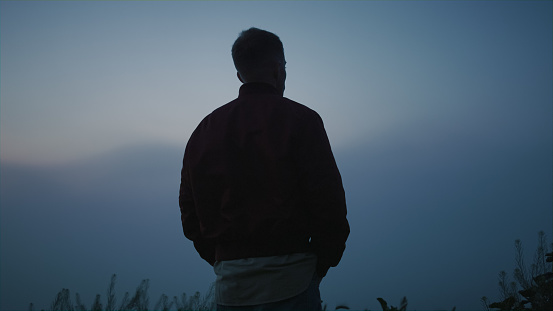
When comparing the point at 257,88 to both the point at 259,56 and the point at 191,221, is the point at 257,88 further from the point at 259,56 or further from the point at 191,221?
the point at 191,221

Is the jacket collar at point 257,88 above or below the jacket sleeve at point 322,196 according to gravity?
above

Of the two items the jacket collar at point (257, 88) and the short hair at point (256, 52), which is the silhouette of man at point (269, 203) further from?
the short hair at point (256, 52)

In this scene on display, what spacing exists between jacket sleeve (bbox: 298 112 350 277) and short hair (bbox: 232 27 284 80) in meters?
0.50

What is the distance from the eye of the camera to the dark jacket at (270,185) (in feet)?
6.97

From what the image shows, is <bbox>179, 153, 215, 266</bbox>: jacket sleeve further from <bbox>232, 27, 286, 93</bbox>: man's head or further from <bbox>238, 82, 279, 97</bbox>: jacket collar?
<bbox>232, 27, 286, 93</bbox>: man's head

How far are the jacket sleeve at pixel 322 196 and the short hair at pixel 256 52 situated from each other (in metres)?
0.50

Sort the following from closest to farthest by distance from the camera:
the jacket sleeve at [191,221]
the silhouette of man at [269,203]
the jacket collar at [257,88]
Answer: the silhouette of man at [269,203] → the jacket collar at [257,88] → the jacket sleeve at [191,221]

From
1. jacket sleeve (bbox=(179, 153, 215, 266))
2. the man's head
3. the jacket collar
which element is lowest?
jacket sleeve (bbox=(179, 153, 215, 266))

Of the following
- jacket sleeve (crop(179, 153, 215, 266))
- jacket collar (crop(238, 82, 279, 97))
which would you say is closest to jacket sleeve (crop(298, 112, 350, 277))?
jacket collar (crop(238, 82, 279, 97))

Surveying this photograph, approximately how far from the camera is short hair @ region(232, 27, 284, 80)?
2.52 meters

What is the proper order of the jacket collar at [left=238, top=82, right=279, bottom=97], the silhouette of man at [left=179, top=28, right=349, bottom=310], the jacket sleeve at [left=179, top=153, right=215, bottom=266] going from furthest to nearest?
the jacket sleeve at [left=179, top=153, right=215, bottom=266] → the jacket collar at [left=238, top=82, right=279, bottom=97] → the silhouette of man at [left=179, top=28, right=349, bottom=310]

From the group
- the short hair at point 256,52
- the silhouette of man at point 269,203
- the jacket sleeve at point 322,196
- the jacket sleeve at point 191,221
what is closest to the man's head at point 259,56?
the short hair at point 256,52

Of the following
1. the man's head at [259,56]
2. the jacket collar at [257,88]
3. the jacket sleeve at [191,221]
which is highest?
the man's head at [259,56]

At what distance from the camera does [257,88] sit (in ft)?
8.14
